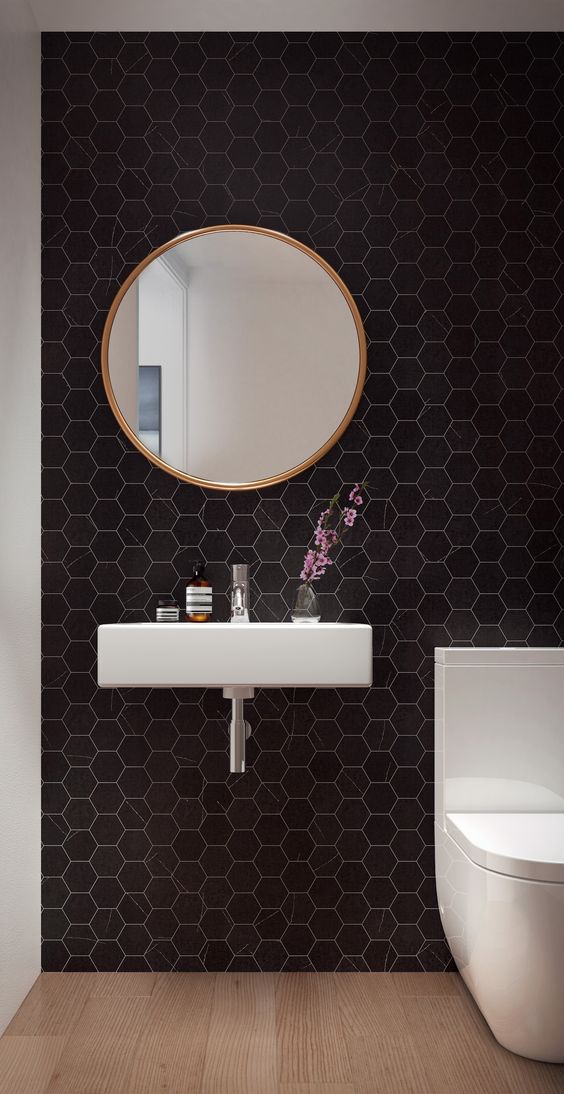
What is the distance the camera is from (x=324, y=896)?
233cm

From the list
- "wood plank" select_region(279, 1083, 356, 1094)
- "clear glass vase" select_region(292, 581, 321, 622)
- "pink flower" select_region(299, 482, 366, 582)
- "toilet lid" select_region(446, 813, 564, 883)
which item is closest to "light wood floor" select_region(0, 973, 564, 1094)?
"wood plank" select_region(279, 1083, 356, 1094)

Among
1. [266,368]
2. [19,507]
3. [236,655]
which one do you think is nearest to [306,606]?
[236,655]

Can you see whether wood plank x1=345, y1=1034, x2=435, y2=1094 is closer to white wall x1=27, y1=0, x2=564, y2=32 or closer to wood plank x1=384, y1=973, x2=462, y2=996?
wood plank x1=384, y1=973, x2=462, y2=996

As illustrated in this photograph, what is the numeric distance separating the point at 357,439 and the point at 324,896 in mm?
1307

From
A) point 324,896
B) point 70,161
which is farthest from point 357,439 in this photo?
point 324,896

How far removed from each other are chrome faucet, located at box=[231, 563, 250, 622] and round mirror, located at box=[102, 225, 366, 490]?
25cm

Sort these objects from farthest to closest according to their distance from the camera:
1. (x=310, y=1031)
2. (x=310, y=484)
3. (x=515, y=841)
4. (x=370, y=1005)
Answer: (x=310, y=484)
(x=370, y=1005)
(x=310, y=1031)
(x=515, y=841)

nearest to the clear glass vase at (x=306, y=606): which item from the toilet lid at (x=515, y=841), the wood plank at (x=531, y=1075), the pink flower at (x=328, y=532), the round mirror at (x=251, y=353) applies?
the pink flower at (x=328, y=532)

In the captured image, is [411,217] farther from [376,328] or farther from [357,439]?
[357,439]

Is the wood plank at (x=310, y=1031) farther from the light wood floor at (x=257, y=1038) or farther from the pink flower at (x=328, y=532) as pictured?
the pink flower at (x=328, y=532)

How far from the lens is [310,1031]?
2.02 meters

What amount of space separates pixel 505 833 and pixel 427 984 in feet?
1.97

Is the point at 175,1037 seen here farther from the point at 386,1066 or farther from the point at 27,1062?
the point at 386,1066

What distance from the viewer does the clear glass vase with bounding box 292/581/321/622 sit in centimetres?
221
